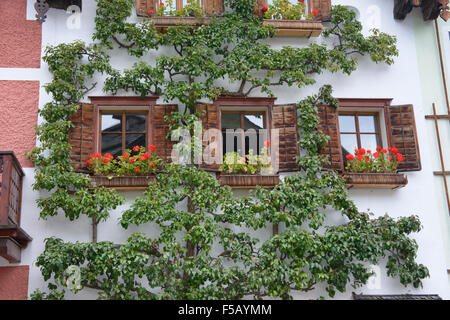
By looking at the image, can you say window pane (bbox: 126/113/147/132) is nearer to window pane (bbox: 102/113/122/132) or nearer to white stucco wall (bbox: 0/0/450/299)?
window pane (bbox: 102/113/122/132)

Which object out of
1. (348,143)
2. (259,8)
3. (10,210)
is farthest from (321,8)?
(10,210)

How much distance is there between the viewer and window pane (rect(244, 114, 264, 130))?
32.6ft

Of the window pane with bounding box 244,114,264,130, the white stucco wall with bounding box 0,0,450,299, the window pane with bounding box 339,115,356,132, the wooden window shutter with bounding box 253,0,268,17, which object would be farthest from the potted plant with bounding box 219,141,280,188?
the wooden window shutter with bounding box 253,0,268,17

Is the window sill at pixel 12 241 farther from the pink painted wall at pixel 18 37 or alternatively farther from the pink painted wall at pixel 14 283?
the pink painted wall at pixel 18 37

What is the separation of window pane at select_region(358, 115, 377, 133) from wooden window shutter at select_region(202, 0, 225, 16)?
278cm

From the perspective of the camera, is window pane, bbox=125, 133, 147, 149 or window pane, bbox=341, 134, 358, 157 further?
window pane, bbox=341, 134, 358, 157

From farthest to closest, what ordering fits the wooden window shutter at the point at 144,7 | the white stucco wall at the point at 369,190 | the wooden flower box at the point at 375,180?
the wooden window shutter at the point at 144,7 < the wooden flower box at the point at 375,180 < the white stucco wall at the point at 369,190

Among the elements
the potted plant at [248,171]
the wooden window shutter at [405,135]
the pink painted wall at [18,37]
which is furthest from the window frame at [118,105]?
the wooden window shutter at [405,135]

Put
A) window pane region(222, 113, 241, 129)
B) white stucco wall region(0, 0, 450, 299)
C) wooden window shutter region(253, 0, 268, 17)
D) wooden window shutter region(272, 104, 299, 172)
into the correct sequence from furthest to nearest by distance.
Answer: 1. wooden window shutter region(253, 0, 268, 17)
2. window pane region(222, 113, 241, 129)
3. wooden window shutter region(272, 104, 299, 172)
4. white stucco wall region(0, 0, 450, 299)

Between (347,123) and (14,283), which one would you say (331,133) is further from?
(14,283)

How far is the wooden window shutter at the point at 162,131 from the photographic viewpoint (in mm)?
9367

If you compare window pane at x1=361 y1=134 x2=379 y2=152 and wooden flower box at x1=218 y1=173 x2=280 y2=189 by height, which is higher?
window pane at x1=361 y1=134 x2=379 y2=152

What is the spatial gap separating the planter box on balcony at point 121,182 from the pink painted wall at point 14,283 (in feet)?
4.89
